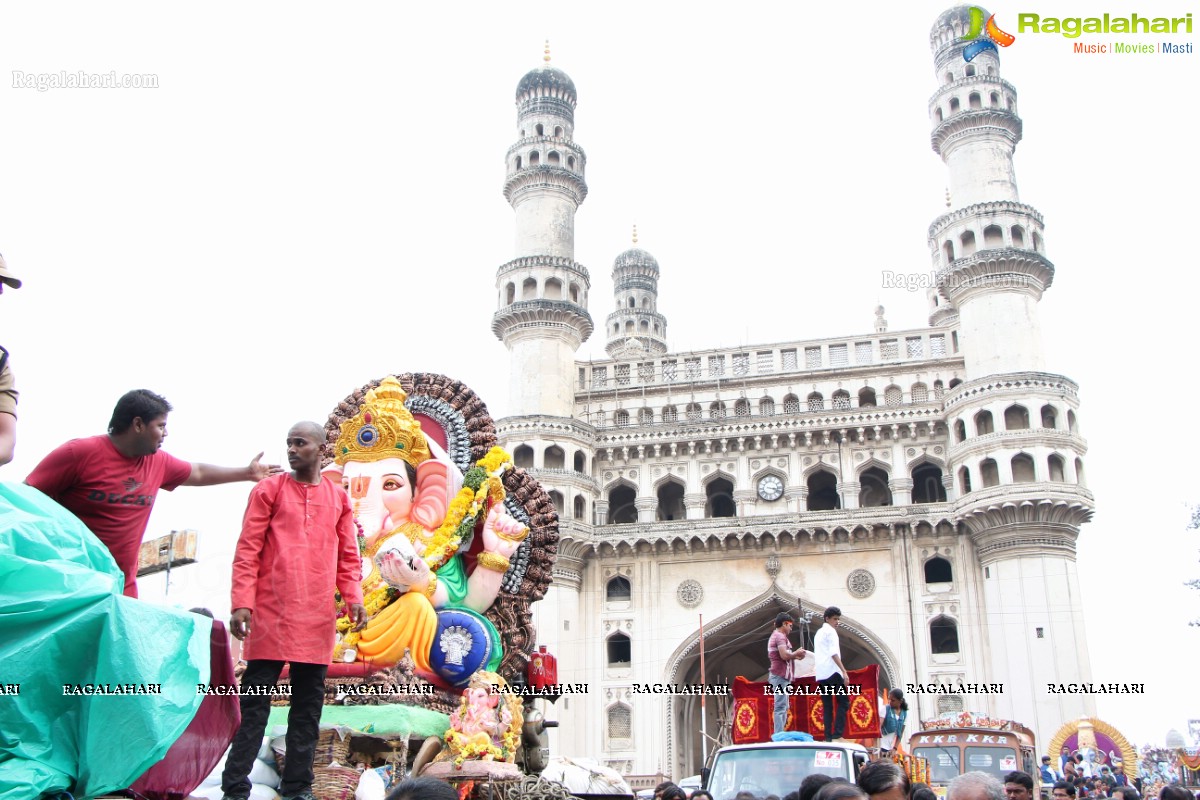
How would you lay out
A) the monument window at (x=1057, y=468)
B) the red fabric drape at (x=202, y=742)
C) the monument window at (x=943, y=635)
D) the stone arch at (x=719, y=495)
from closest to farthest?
1. the red fabric drape at (x=202, y=742)
2. the monument window at (x=1057, y=468)
3. the monument window at (x=943, y=635)
4. the stone arch at (x=719, y=495)

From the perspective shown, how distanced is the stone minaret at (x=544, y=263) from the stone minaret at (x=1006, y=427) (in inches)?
531

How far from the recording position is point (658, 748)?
1411 inches

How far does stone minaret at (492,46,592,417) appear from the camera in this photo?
3956 centimetres

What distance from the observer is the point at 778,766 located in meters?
8.52

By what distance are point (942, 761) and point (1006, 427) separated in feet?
72.6

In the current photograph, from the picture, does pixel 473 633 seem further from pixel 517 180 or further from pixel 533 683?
pixel 517 180

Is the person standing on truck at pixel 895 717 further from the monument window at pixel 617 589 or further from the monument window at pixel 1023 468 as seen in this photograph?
the monument window at pixel 617 589

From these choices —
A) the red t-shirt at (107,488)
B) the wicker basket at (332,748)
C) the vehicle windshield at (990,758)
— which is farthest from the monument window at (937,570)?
the red t-shirt at (107,488)

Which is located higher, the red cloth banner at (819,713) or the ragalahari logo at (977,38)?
the ragalahari logo at (977,38)

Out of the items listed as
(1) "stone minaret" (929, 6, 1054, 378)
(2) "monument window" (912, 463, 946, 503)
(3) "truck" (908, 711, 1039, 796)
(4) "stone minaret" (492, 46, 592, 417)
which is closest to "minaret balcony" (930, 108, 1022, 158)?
(1) "stone minaret" (929, 6, 1054, 378)

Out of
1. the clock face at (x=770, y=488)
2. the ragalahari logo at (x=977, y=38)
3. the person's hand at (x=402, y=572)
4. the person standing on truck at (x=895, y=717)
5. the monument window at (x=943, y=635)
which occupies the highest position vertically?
the ragalahari logo at (x=977, y=38)

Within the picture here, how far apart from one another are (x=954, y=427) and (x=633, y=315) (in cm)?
2516

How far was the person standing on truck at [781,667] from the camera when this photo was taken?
10.8 meters

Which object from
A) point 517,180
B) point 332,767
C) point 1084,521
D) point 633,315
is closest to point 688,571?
point 1084,521
